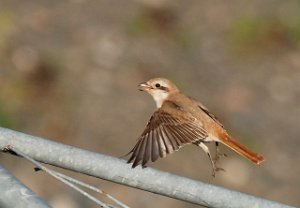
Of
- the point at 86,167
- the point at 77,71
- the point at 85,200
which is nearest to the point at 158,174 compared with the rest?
the point at 86,167

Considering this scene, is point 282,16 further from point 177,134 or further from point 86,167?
point 86,167

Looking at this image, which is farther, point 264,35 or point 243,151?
point 264,35

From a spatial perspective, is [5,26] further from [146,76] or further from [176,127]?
[176,127]

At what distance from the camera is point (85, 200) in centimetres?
845

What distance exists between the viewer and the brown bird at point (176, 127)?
5516 millimetres

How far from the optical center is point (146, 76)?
397 inches

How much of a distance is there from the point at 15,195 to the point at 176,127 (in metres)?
3.13

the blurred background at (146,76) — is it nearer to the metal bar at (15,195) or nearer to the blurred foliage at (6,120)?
the blurred foliage at (6,120)

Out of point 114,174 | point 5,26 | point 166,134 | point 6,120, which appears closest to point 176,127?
point 166,134

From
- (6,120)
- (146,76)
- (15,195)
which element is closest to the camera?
(15,195)

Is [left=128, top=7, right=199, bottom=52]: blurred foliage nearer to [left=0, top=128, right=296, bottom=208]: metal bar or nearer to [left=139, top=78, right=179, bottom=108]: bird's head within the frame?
[left=139, top=78, right=179, bottom=108]: bird's head

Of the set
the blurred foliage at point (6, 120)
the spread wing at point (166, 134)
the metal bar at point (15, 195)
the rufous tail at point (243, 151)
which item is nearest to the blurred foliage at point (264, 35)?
the blurred foliage at point (6, 120)

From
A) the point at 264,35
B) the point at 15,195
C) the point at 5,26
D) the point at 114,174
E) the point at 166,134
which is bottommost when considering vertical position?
the point at 15,195

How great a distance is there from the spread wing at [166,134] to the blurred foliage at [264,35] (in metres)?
4.84
